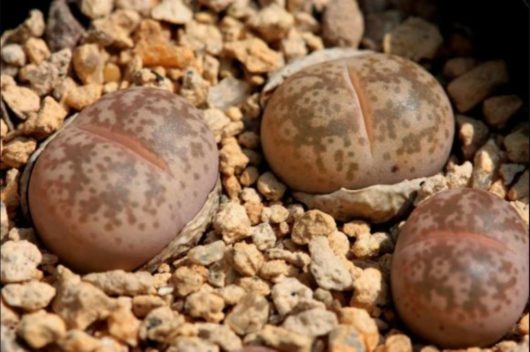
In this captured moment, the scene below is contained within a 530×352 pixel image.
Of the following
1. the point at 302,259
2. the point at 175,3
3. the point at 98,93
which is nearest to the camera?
the point at 302,259

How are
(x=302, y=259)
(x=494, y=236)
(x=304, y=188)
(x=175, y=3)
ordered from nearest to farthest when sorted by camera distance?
(x=494, y=236) < (x=302, y=259) < (x=304, y=188) < (x=175, y=3)

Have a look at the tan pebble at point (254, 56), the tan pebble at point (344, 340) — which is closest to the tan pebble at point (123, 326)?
the tan pebble at point (344, 340)

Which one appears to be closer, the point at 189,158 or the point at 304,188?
the point at 189,158

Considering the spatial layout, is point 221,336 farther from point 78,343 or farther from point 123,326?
point 78,343

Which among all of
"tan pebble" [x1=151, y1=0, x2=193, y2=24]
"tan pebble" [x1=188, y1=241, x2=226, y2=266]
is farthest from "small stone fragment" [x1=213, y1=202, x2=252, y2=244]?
"tan pebble" [x1=151, y1=0, x2=193, y2=24]

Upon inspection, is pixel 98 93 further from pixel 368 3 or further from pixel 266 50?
pixel 368 3

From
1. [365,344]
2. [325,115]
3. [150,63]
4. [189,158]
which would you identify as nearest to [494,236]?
[365,344]

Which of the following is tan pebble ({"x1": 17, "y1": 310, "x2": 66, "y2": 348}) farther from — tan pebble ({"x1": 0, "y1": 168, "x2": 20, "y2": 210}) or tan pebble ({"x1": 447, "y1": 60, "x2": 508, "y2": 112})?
tan pebble ({"x1": 447, "y1": 60, "x2": 508, "y2": 112})
